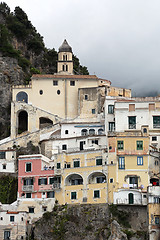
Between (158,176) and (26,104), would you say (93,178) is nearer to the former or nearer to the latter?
(158,176)

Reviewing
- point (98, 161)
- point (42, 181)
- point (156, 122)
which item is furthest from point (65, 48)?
point (42, 181)

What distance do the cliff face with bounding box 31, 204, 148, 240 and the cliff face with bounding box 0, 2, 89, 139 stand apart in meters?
21.3

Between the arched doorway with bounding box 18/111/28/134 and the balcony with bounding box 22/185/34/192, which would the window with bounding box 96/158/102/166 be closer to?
the balcony with bounding box 22/185/34/192

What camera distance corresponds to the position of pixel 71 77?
82.6m

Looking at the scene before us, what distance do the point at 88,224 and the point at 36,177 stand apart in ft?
30.5

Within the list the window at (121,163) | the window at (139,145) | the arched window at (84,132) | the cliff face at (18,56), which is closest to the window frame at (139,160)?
the window at (139,145)

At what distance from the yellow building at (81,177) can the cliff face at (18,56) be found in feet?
57.4

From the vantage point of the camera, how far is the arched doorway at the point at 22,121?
259 ft

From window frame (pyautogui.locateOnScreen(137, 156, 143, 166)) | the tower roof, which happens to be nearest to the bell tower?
the tower roof

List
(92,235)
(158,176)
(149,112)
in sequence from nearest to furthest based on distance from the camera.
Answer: (92,235), (158,176), (149,112)

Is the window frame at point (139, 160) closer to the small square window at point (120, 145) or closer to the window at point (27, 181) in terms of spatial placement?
the small square window at point (120, 145)

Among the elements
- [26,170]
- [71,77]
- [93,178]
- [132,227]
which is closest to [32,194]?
[26,170]

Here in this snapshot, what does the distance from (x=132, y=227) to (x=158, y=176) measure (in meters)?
7.53

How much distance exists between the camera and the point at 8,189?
6694 centimetres
